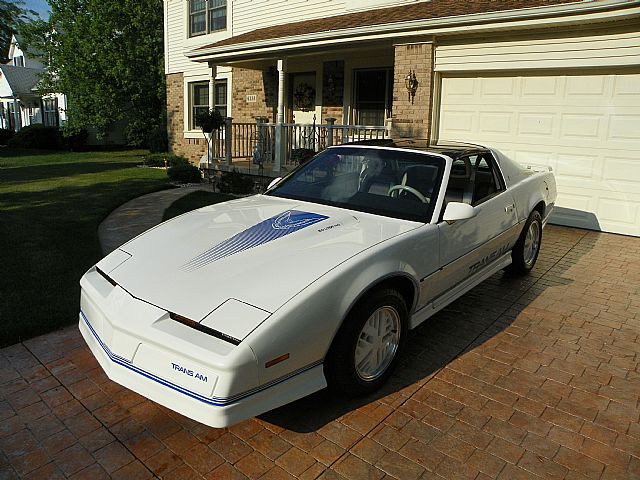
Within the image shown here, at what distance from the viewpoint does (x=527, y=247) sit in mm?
5902

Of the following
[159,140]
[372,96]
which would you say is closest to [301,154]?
[372,96]

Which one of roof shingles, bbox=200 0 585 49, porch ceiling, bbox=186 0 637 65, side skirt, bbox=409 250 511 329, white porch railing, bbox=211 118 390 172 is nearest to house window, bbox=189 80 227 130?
white porch railing, bbox=211 118 390 172

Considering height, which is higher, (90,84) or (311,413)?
(90,84)

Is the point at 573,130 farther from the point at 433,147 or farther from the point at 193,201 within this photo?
the point at 193,201

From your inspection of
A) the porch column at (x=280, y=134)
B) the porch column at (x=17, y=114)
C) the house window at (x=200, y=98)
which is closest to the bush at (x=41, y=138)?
the porch column at (x=17, y=114)

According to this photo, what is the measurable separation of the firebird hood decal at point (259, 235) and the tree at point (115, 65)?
66.2 ft

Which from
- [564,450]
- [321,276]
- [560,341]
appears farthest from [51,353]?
[560,341]

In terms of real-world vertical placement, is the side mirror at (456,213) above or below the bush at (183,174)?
above

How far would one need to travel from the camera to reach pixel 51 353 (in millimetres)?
3963

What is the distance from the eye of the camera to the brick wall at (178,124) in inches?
671

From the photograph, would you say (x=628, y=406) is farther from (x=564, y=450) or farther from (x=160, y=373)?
(x=160, y=373)

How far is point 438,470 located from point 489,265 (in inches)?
99.8

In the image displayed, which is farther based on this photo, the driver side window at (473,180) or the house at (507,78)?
the house at (507,78)

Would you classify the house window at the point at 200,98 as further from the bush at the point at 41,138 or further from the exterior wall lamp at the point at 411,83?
the bush at the point at 41,138
